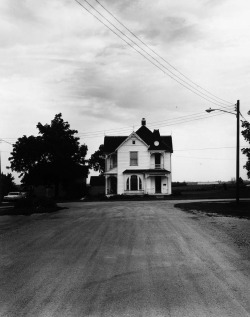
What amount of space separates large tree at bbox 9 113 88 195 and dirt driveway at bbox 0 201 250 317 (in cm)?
4038

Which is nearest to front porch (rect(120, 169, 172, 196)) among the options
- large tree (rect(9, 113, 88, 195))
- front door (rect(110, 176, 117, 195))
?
front door (rect(110, 176, 117, 195))

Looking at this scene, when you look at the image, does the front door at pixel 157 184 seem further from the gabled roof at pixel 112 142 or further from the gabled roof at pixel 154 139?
the gabled roof at pixel 112 142

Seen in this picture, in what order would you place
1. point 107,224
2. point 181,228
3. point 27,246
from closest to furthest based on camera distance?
1. point 27,246
2. point 181,228
3. point 107,224

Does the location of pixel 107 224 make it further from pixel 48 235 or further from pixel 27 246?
pixel 27 246

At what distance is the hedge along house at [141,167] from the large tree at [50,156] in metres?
6.66

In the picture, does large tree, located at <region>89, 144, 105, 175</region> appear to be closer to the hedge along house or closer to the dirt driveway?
the hedge along house

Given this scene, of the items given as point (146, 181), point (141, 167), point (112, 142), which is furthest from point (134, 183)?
point (112, 142)

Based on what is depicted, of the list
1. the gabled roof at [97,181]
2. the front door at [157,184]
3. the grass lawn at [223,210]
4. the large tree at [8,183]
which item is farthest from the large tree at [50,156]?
the grass lawn at [223,210]

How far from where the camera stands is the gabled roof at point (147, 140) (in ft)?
173

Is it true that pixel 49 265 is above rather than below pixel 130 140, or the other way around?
below

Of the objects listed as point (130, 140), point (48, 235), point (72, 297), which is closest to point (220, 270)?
point (72, 297)

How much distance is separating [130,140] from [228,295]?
1790 inches

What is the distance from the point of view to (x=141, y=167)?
2047 inches

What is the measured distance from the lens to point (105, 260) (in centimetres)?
976
